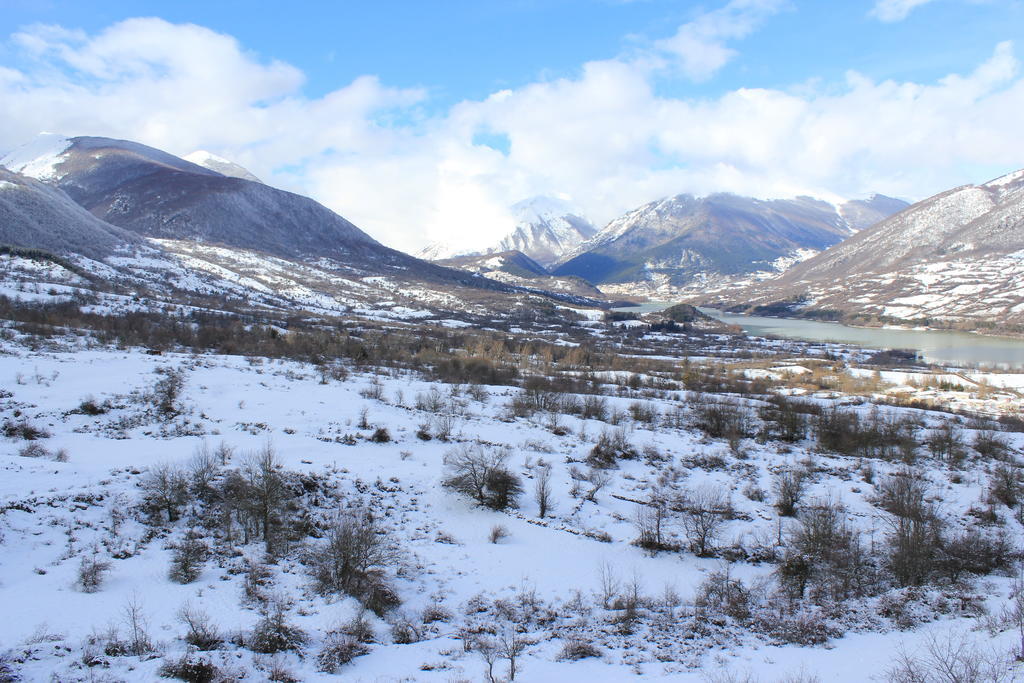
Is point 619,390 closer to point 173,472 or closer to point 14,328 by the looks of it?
point 173,472

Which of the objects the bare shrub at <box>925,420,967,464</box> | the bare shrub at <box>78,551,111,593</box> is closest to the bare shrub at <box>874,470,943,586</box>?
the bare shrub at <box>925,420,967,464</box>

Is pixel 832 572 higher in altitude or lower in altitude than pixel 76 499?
lower

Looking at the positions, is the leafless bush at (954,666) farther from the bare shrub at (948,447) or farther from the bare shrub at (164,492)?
the bare shrub at (948,447)

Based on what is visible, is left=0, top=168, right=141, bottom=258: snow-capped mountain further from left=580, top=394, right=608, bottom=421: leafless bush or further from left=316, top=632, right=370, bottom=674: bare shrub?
left=316, top=632, right=370, bottom=674: bare shrub

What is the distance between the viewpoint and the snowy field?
13.4 meters

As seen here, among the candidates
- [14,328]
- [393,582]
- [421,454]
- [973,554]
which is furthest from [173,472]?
[14,328]

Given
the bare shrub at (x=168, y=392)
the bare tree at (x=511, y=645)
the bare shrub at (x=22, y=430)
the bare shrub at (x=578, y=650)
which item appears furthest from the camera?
the bare shrub at (x=168, y=392)

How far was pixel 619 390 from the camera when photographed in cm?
6944

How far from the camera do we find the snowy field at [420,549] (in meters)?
13.4

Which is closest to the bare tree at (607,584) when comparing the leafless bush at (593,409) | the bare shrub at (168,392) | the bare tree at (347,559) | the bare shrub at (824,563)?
the bare shrub at (824,563)

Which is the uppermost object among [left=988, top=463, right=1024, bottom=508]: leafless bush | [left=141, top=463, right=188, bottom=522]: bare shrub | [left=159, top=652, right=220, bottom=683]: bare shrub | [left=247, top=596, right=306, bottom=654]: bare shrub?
[left=141, top=463, right=188, bottom=522]: bare shrub

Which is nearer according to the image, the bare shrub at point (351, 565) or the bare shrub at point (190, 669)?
the bare shrub at point (190, 669)

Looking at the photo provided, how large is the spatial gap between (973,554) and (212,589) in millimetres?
31183

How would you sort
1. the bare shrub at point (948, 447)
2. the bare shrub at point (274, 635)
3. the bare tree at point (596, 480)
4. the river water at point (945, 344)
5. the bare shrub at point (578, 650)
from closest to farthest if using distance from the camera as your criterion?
the bare shrub at point (274, 635) → the bare shrub at point (578, 650) → the bare tree at point (596, 480) → the bare shrub at point (948, 447) → the river water at point (945, 344)
